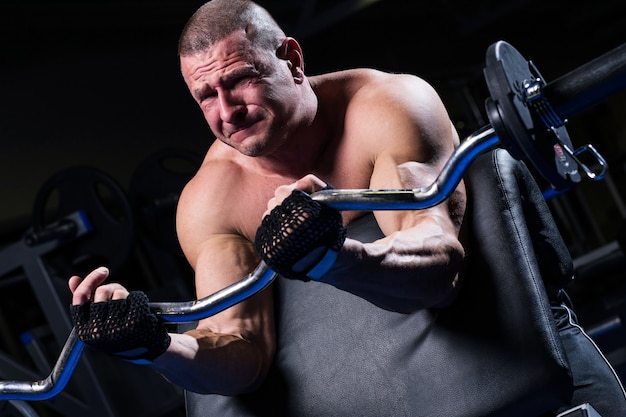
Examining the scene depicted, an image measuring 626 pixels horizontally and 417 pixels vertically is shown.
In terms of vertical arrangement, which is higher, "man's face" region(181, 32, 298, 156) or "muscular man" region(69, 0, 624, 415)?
"man's face" region(181, 32, 298, 156)

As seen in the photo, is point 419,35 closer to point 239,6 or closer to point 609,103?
point 609,103

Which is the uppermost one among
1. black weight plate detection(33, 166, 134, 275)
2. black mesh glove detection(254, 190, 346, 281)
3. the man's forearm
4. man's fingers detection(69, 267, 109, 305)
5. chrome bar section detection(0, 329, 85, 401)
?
black weight plate detection(33, 166, 134, 275)

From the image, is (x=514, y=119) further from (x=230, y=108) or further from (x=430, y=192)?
(x=230, y=108)

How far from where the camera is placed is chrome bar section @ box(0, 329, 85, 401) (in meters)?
1.44

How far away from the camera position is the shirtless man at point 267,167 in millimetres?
1507

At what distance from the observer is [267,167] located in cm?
191

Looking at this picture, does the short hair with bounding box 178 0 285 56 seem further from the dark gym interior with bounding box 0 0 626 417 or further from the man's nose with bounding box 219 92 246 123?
the dark gym interior with bounding box 0 0 626 417

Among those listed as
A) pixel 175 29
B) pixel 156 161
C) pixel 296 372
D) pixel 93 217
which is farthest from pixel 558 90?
pixel 175 29

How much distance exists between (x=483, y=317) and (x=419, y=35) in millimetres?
6815

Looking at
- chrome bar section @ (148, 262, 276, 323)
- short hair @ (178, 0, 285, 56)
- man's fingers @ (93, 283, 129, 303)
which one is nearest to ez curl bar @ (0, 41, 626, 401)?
chrome bar section @ (148, 262, 276, 323)

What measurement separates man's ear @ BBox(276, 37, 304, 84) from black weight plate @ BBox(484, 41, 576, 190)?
2.95ft

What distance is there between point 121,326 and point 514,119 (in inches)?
29.3

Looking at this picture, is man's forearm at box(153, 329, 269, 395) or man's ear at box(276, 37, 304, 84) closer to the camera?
man's forearm at box(153, 329, 269, 395)

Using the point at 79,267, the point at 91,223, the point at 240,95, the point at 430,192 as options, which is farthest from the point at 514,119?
the point at 79,267
